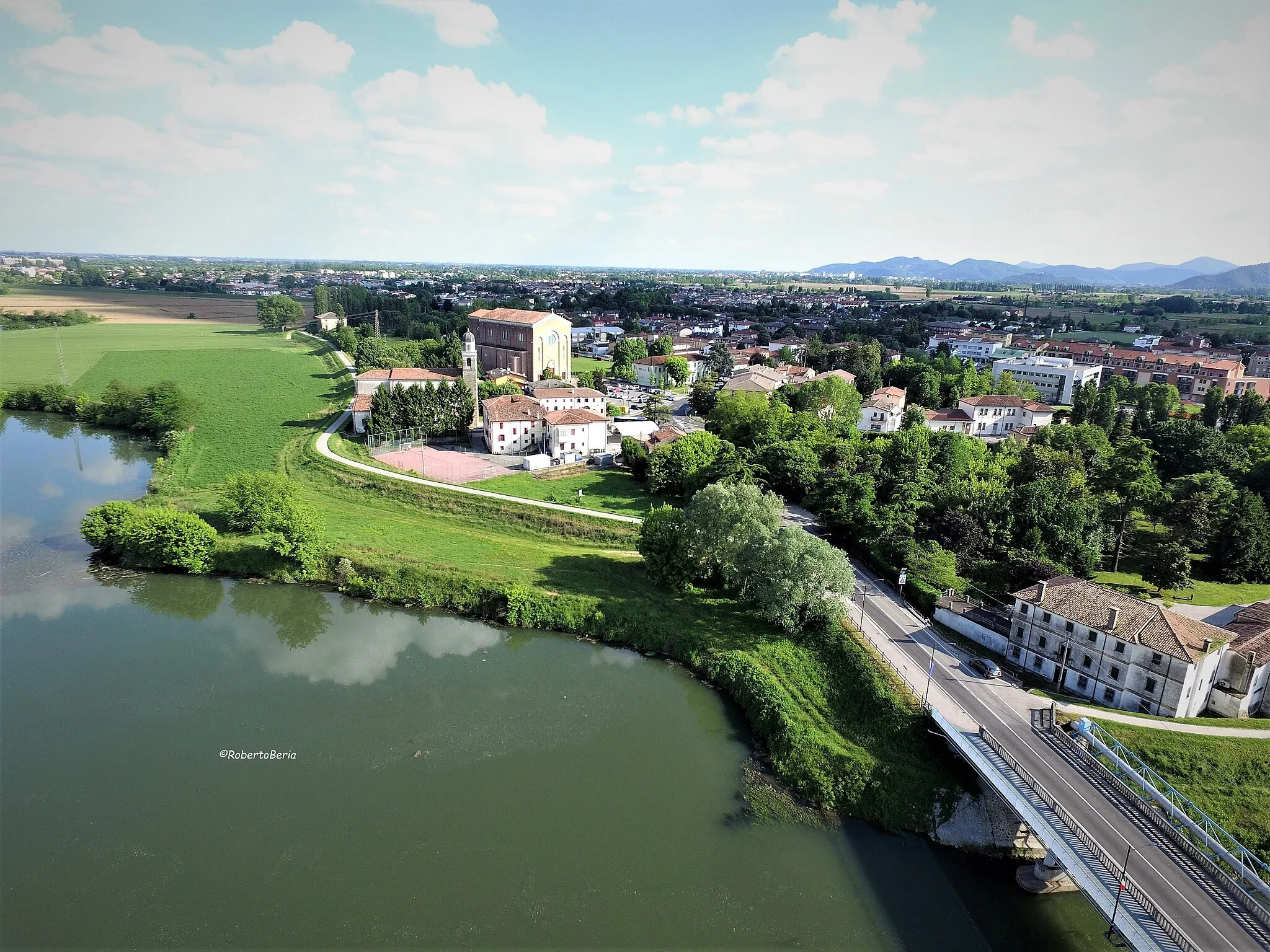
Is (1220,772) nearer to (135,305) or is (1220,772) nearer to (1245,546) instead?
(1245,546)

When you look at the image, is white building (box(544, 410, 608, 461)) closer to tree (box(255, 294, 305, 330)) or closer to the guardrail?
the guardrail

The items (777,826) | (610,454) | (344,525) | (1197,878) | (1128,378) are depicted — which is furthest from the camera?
(1128,378)

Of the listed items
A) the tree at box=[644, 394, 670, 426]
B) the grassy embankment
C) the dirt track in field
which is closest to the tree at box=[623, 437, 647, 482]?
the grassy embankment

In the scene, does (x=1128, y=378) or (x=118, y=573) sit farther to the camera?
(x=1128, y=378)

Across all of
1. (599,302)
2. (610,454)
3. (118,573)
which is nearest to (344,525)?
(118,573)

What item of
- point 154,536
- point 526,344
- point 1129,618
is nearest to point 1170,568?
point 1129,618

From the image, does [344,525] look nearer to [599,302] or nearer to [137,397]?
[137,397]

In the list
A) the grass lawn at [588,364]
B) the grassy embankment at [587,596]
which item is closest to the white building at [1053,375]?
the grass lawn at [588,364]
